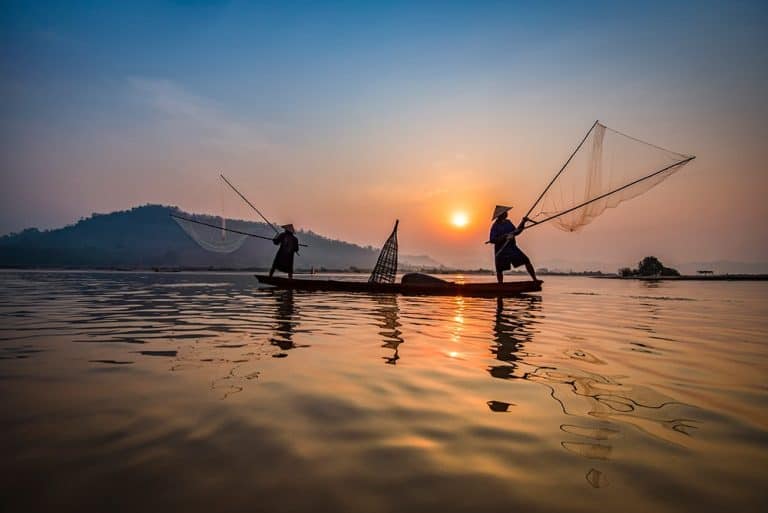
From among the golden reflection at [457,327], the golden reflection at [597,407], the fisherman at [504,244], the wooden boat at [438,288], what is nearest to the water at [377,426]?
the golden reflection at [597,407]

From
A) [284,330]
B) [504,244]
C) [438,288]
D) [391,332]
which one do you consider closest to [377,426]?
[391,332]

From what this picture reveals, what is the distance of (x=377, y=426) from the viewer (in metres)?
3.47

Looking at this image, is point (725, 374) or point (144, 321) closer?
point (725, 374)

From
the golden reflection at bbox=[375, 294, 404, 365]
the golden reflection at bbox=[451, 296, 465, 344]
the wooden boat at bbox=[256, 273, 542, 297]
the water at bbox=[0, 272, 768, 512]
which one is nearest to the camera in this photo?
the water at bbox=[0, 272, 768, 512]

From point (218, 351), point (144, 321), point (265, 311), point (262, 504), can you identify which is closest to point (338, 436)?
point (262, 504)

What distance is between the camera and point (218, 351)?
6496 millimetres

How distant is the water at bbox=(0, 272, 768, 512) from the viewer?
236cm

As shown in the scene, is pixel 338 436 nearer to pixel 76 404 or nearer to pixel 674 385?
pixel 76 404

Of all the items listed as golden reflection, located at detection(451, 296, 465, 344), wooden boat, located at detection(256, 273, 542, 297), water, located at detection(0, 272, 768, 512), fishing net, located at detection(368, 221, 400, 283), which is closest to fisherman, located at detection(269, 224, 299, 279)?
wooden boat, located at detection(256, 273, 542, 297)

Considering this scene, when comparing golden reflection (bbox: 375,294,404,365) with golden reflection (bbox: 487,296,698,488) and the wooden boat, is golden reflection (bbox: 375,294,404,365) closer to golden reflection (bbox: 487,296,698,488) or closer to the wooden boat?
golden reflection (bbox: 487,296,698,488)

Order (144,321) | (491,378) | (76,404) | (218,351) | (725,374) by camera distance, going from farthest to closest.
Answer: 1. (144,321)
2. (218,351)
3. (725,374)
4. (491,378)
5. (76,404)

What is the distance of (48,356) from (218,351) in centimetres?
252

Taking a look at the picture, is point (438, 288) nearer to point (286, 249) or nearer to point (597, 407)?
point (286, 249)

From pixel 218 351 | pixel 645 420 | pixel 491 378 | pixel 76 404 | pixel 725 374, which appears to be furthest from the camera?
pixel 218 351
